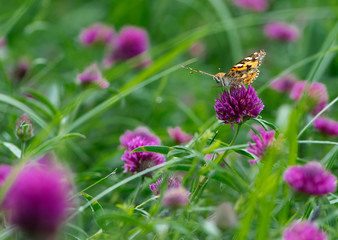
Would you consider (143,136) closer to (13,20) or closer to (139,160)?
(139,160)

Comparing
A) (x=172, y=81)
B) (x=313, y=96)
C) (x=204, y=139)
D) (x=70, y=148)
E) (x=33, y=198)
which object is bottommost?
(x=33, y=198)

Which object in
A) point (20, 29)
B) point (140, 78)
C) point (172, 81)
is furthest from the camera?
point (172, 81)

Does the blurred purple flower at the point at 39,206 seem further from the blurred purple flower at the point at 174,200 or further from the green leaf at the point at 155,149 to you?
the green leaf at the point at 155,149

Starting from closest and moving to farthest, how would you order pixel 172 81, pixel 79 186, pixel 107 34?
pixel 79 186
pixel 107 34
pixel 172 81

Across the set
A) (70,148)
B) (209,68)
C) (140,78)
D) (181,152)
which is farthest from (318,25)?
(181,152)

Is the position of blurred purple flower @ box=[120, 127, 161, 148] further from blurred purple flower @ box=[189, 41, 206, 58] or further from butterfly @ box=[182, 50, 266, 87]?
blurred purple flower @ box=[189, 41, 206, 58]

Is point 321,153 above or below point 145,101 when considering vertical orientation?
below

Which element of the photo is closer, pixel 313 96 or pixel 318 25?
pixel 313 96

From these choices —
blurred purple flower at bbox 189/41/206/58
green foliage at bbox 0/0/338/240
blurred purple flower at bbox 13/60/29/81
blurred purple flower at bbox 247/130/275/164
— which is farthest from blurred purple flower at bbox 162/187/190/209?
blurred purple flower at bbox 189/41/206/58

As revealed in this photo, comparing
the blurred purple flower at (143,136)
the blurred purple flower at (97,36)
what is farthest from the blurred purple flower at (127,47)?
the blurred purple flower at (143,136)

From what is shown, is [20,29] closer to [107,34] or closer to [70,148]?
[107,34]
